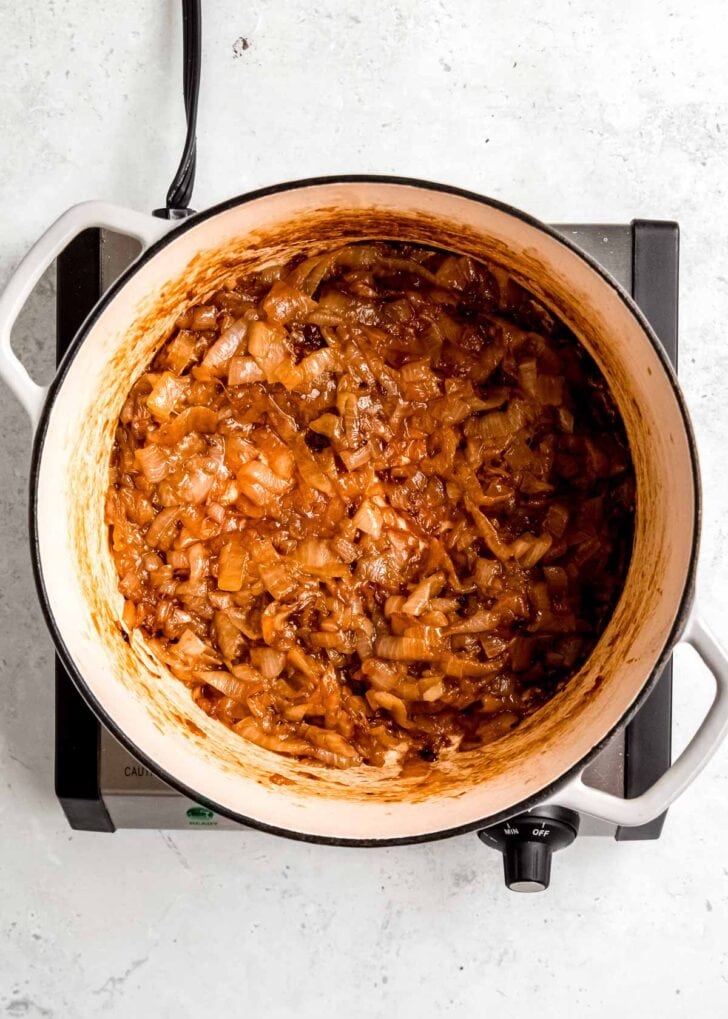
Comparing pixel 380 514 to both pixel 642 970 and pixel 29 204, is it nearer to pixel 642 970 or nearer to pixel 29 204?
pixel 29 204

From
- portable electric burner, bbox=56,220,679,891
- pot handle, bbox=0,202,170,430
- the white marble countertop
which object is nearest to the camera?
pot handle, bbox=0,202,170,430

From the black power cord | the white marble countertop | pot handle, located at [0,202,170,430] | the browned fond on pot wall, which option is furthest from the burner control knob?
the black power cord

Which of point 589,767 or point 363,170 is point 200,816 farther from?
point 363,170

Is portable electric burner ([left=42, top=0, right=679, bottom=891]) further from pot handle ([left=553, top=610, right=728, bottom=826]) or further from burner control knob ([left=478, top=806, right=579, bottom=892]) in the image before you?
pot handle ([left=553, top=610, right=728, bottom=826])

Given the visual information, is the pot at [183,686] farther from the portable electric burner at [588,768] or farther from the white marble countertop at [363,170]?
the white marble countertop at [363,170]

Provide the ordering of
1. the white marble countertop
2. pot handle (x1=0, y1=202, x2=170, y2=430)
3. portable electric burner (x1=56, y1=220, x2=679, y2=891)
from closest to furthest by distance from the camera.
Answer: pot handle (x1=0, y1=202, x2=170, y2=430), portable electric burner (x1=56, y1=220, x2=679, y2=891), the white marble countertop

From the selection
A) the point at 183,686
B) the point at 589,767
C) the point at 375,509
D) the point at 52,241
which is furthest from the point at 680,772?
the point at 52,241

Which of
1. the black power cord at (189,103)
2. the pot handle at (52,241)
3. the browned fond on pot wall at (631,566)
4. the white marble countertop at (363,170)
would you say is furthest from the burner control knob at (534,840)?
the black power cord at (189,103)
